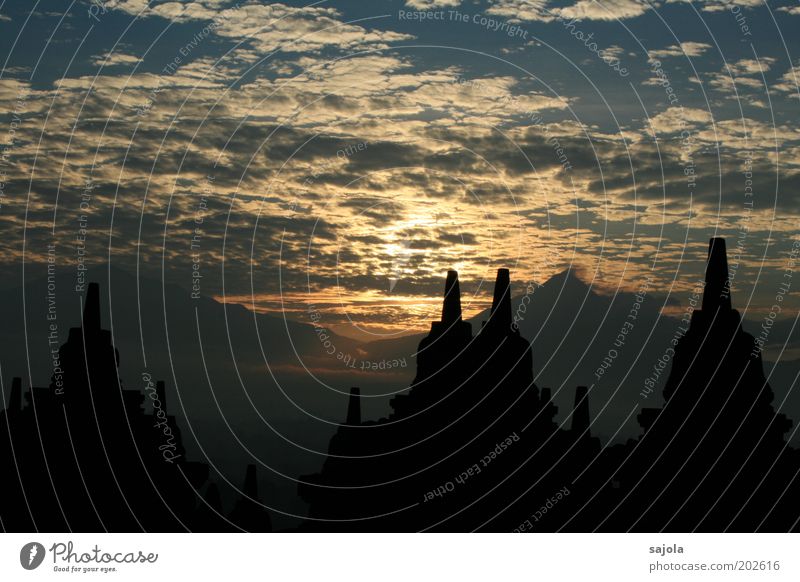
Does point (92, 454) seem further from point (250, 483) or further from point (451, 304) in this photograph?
point (451, 304)

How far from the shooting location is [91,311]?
33.2 meters

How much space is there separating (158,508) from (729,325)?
63.5 ft

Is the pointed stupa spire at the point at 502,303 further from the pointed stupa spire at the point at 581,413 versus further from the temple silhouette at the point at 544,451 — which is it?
the pointed stupa spire at the point at 581,413

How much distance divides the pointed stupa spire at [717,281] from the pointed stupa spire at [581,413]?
5395 mm

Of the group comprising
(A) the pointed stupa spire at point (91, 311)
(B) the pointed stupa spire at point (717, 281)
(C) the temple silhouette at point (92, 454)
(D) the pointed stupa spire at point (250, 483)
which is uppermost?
(B) the pointed stupa spire at point (717, 281)

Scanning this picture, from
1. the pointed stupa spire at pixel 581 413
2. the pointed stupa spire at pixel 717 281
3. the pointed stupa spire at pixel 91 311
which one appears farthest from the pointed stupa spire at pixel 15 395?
the pointed stupa spire at pixel 717 281

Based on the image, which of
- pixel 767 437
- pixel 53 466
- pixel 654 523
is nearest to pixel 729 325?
pixel 767 437

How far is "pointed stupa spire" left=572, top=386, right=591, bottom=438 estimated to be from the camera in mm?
A: 34562

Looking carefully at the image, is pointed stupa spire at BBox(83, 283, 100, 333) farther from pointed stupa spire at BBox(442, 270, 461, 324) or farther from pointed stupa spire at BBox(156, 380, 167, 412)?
pointed stupa spire at BBox(442, 270, 461, 324)

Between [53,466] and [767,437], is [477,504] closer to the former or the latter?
[767,437]

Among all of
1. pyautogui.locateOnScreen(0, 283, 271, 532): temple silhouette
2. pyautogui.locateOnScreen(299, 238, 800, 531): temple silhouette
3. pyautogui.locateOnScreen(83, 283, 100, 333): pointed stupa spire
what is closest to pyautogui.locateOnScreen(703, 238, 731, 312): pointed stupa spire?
pyautogui.locateOnScreen(299, 238, 800, 531): temple silhouette

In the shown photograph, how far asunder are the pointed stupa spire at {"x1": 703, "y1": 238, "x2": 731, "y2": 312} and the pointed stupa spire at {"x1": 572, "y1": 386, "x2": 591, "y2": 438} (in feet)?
17.7

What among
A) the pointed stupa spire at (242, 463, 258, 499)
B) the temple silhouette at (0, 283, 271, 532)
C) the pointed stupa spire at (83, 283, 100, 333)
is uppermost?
the pointed stupa spire at (83, 283, 100, 333)

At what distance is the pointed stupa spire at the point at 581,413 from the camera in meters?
34.6
